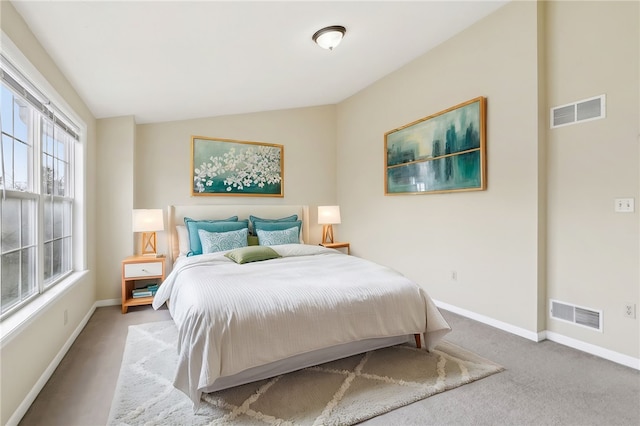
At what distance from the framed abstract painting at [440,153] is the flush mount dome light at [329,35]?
4.66ft

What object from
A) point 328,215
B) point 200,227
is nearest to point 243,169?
point 200,227

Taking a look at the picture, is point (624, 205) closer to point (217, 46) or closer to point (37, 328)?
point (217, 46)

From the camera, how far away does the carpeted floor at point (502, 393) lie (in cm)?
172

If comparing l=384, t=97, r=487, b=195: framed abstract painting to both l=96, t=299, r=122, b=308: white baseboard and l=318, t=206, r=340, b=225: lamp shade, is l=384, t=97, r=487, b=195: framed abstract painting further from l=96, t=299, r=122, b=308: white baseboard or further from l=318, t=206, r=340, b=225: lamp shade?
l=96, t=299, r=122, b=308: white baseboard

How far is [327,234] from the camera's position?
5.07 metres

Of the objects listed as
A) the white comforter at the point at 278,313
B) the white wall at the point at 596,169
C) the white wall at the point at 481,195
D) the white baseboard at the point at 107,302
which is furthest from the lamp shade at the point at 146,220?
the white wall at the point at 596,169

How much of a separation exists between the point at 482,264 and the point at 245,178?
10.6 ft

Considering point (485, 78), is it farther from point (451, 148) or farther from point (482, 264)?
point (482, 264)

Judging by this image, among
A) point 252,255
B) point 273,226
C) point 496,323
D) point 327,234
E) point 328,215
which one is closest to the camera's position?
point 496,323

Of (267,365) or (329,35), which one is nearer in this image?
(267,365)

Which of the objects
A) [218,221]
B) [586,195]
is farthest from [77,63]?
[586,195]

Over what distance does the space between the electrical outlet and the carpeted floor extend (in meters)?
0.37

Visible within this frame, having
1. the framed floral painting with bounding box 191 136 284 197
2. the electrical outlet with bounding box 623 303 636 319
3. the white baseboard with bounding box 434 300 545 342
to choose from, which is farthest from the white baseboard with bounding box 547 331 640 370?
the framed floral painting with bounding box 191 136 284 197

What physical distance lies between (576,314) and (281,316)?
237 centimetres
